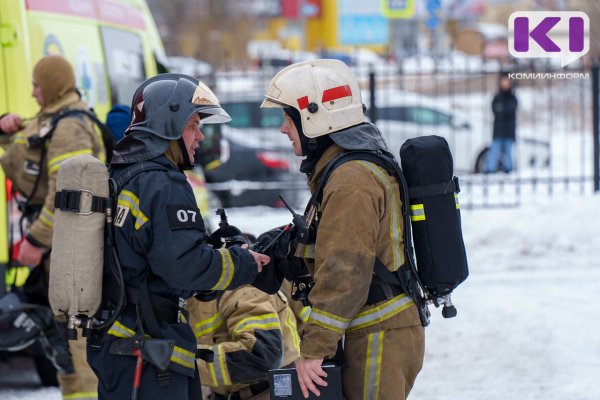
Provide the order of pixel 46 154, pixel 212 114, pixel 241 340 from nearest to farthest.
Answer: pixel 212 114, pixel 241 340, pixel 46 154

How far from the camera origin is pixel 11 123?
18.4ft

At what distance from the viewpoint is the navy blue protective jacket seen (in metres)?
3.54

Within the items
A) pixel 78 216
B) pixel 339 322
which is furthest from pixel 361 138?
pixel 78 216

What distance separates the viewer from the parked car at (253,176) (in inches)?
502

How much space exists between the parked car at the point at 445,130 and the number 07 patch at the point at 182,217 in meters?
11.4

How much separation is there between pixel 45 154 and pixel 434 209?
2.54 meters

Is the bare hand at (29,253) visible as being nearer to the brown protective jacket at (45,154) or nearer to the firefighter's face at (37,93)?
the brown protective jacket at (45,154)

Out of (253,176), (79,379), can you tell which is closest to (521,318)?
(79,379)

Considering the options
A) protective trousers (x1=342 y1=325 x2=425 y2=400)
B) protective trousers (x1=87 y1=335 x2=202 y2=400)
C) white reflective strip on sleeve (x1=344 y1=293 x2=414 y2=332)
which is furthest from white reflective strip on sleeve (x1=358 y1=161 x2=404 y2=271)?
protective trousers (x1=87 y1=335 x2=202 y2=400)

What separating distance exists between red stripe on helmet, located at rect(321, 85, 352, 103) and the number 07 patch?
0.60 metres

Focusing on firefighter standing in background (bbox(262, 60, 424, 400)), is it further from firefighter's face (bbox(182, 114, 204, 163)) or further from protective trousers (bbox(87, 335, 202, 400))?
protective trousers (bbox(87, 335, 202, 400))

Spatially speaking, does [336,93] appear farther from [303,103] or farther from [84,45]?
[84,45]

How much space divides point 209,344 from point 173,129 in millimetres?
1196

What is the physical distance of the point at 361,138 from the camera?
12.1ft
